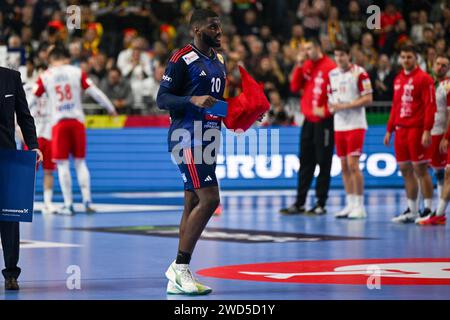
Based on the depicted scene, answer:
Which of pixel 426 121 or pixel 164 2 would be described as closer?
pixel 426 121

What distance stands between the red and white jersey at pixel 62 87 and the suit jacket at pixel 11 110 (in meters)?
7.58

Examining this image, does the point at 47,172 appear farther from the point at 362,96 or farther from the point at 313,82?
the point at 362,96

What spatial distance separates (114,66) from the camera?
924 inches

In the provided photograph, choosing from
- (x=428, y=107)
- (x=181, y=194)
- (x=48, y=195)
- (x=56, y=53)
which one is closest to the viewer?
(x=428, y=107)

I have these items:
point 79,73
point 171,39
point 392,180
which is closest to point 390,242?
point 79,73

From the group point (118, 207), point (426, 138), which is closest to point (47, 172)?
point (118, 207)

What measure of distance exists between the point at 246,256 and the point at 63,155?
247 inches

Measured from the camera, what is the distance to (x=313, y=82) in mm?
16672

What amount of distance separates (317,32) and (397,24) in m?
1.81

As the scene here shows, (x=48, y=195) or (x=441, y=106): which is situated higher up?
(x=441, y=106)

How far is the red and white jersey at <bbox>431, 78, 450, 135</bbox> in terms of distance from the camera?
14.3 metres

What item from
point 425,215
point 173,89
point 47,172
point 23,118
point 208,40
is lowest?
point 425,215

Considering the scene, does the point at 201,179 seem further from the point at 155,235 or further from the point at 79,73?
the point at 79,73

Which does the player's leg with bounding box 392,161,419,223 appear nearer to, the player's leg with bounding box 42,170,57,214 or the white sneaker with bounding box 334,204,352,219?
the white sneaker with bounding box 334,204,352,219
